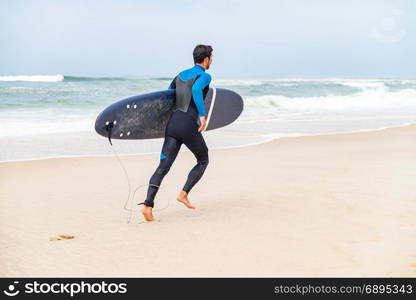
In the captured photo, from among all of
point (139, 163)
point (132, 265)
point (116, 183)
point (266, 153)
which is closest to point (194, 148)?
point (132, 265)

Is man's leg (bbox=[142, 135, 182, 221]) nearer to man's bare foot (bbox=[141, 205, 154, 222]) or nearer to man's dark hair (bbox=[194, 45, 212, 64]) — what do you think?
man's bare foot (bbox=[141, 205, 154, 222])

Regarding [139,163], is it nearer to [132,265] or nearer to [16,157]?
[16,157]

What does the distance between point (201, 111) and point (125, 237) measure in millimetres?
1264

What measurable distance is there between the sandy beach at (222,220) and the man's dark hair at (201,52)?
145cm

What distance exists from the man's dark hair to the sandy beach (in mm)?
1448

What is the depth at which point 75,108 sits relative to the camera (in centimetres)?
2148

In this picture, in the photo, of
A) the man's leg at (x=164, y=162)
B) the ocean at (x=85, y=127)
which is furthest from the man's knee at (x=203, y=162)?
the ocean at (x=85, y=127)

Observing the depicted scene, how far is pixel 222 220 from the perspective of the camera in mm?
5184

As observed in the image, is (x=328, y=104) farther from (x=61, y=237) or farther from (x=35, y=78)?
(x=61, y=237)

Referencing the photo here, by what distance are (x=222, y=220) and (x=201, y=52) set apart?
151 cm

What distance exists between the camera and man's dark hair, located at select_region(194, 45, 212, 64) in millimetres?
5012

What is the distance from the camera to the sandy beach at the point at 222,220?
3939 millimetres

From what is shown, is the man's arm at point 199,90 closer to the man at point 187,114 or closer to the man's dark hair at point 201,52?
the man at point 187,114

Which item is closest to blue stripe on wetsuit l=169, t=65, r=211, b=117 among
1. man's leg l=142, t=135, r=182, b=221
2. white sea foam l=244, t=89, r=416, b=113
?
man's leg l=142, t=135, r=182, b=221
